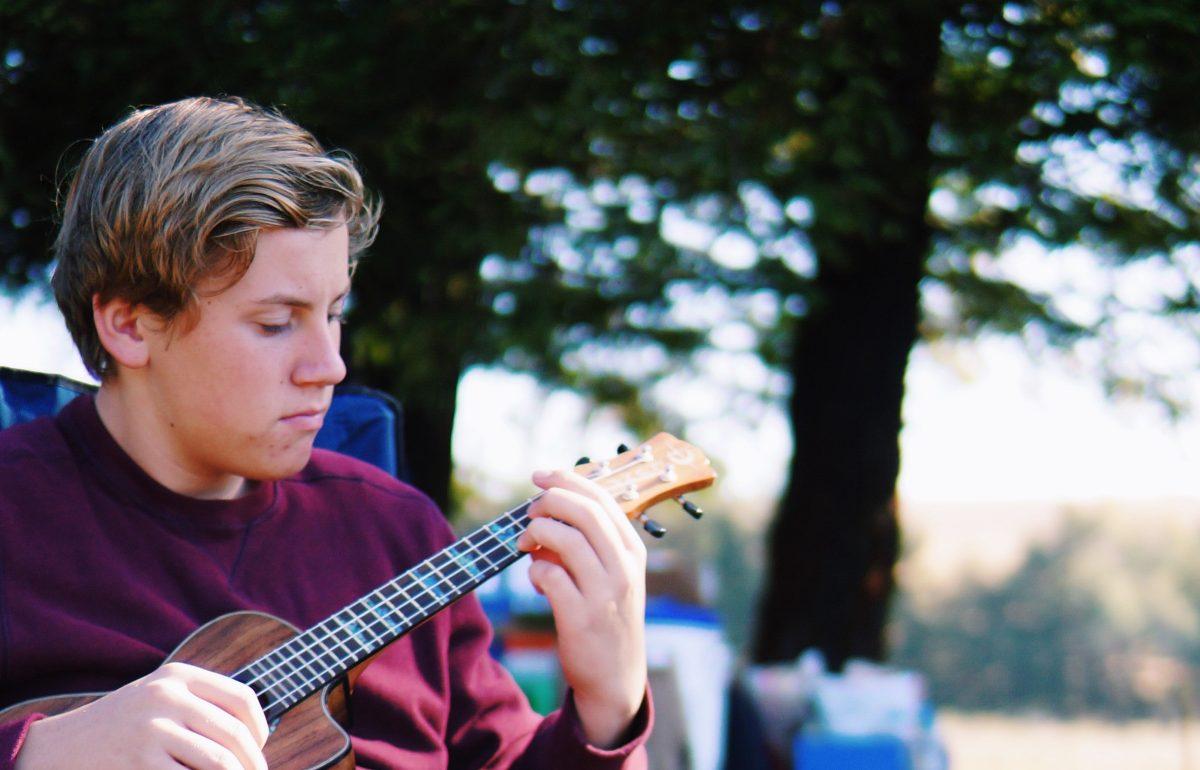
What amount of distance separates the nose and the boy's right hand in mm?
382

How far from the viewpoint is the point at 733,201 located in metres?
4.10

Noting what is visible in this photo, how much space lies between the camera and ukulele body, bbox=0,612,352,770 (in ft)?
4.40

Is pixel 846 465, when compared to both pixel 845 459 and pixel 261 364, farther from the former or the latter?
pixel 261 364

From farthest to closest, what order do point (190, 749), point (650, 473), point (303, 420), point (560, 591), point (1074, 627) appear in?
point (1074, 627) → point (650, 473) → point (303, 420) → point (560, 591) → point (190, 749)

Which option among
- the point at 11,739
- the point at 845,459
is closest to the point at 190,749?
the point at 11,739

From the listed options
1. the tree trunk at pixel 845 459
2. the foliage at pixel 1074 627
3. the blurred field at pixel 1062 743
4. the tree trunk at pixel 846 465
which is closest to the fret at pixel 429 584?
the tree trunk at pixel 845 459

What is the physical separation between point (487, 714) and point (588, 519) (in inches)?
16.1

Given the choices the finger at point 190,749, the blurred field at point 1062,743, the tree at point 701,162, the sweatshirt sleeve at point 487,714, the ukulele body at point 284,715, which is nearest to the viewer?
the finger at point 190,749

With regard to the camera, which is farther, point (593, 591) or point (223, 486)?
point (223, 486)

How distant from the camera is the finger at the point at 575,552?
1380mm

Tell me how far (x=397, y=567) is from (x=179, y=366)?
0.40m

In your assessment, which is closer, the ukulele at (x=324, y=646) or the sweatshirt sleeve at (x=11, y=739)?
the sweatshirt sleeve at (x=11, y=739)

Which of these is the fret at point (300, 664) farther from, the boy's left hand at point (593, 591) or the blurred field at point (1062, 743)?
the blurred field at point (1062, 743)

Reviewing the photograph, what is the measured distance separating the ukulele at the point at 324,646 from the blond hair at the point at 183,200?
41 cm
